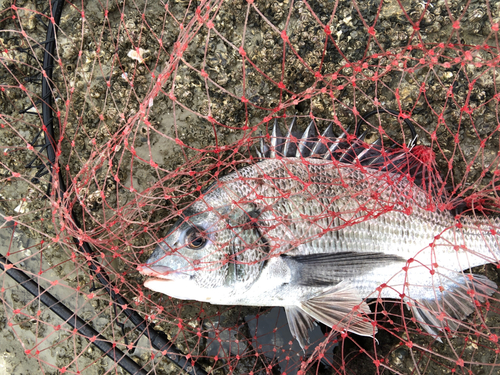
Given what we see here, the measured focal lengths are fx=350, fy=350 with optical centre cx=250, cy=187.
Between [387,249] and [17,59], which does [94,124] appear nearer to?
[17,59]

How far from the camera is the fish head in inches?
83.6

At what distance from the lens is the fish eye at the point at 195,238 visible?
85.8 inches

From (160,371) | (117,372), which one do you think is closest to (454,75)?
(160,371)

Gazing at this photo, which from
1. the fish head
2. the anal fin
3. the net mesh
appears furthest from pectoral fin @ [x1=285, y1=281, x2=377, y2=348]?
the fish head

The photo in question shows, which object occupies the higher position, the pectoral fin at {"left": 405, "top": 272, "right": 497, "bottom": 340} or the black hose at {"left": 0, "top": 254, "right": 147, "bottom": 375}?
the pectoral fin at {"left": 405, "top": 272, "right": 497, "bottom": 340}

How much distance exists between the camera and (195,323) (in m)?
2.86

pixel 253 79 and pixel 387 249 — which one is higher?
pixel 253 79

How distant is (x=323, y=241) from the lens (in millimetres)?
2393

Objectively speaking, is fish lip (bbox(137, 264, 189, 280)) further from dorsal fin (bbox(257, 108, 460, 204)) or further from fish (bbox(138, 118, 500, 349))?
dorsal fin (bbox(257, 108, 460, 204))

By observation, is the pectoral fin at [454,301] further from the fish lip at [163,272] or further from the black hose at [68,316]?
the black hose at [68,316]

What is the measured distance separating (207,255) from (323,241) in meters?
0.80

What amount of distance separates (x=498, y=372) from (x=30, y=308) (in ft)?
12.0

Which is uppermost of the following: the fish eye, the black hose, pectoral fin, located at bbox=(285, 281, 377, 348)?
the fish eye

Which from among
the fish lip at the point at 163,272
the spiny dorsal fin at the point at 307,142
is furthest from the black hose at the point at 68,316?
the spiny dorsal fin at the point at 307,142
